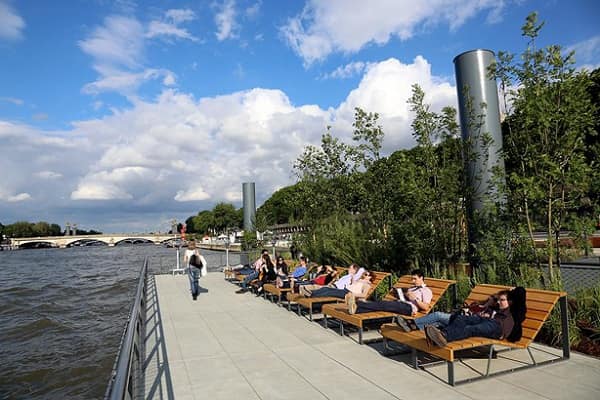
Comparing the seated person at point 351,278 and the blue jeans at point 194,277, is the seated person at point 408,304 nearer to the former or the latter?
the seated person at point 351,278

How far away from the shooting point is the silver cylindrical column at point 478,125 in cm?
753

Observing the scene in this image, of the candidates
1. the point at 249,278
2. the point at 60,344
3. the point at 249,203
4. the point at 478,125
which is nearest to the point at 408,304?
the point at 478,125

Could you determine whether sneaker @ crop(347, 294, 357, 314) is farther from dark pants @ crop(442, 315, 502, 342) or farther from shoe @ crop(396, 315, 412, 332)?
dark pants @ crop(442, 315, 502, 342)

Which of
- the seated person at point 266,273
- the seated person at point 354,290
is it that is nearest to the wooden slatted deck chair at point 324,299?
the seated person at point 354,290

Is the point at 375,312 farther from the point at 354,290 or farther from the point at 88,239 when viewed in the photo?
the point at 88,239

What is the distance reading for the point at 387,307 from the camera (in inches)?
239

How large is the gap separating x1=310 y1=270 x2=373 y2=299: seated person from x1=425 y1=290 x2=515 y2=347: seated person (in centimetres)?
250

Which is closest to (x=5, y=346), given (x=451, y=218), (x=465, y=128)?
(x=451, y=218)

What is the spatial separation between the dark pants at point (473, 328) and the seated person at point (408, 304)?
50.6 inches

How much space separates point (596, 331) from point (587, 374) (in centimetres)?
101

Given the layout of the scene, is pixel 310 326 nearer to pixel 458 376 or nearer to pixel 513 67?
pixel 458 376

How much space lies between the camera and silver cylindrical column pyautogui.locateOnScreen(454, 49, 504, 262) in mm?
7531

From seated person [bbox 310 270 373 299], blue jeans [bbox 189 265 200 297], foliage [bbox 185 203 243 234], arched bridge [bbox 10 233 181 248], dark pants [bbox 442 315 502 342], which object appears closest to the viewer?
dark pants [bbox 442 315 502 342]

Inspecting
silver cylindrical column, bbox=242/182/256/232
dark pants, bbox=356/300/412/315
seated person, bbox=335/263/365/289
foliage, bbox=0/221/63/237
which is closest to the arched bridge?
foliage, bbox=0/221/63/237
